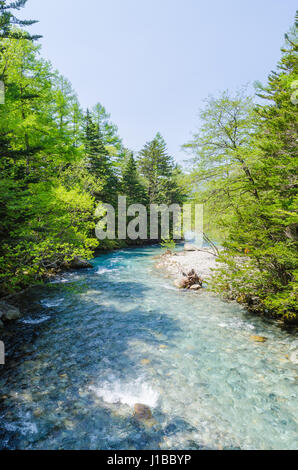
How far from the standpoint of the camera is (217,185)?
7.72 metres

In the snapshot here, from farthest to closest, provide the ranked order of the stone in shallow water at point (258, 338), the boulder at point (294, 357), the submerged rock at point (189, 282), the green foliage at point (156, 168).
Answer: the green foliage at point (156, 168) → the submerged rock at point (189, 282) → the stone in shallow water at point (258, 338) → the boulder at point (294, 357)

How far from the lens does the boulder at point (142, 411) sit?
3374 mm

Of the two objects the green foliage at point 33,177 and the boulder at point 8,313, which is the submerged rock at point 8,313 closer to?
the boulder at point 8,313

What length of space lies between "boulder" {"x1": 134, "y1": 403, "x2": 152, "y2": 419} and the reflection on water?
92 mm

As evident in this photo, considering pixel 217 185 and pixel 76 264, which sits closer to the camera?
pixel 217 185

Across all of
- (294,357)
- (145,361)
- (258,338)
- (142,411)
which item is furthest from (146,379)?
(294,357)

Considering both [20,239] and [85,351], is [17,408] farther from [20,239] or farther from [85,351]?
[20,239]

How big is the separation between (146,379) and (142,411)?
0.75m

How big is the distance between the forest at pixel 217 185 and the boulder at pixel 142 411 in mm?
3775

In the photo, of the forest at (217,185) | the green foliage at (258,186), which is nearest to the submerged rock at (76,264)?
the forest at (217,185)

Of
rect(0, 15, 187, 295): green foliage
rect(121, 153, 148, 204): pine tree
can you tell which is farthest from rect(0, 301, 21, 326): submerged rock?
rect(121, 153, 148, 204): pine tree

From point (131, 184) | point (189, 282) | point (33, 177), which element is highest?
point (131, 184)

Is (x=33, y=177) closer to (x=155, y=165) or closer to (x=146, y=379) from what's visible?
(x=146, y=379)
